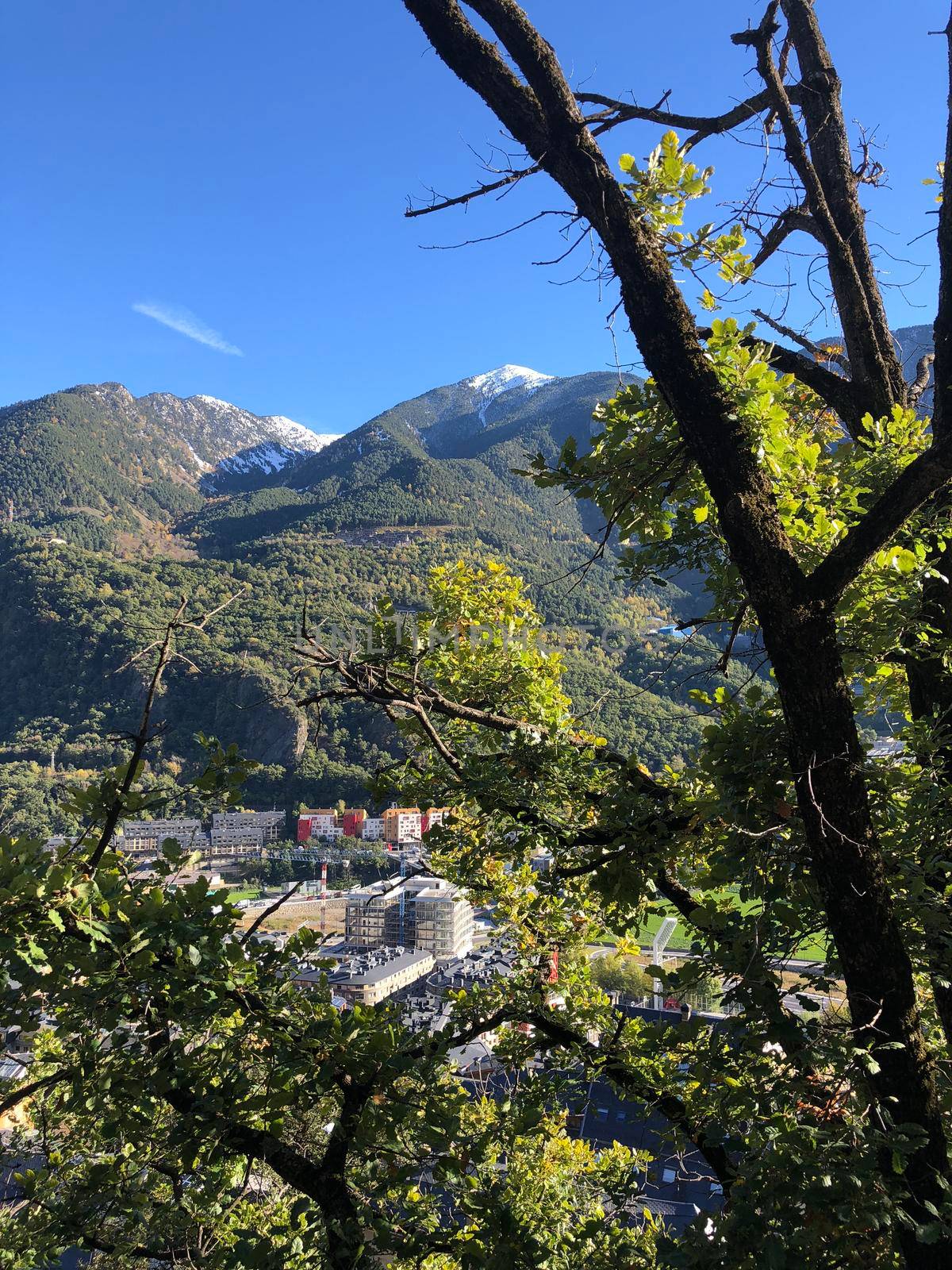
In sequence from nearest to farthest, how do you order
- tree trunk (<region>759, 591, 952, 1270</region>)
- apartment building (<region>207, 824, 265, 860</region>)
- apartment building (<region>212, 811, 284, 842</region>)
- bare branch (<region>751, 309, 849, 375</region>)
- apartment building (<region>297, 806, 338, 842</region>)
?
tree trunk (<region>759, 591, 952, 1270</region>), bare branch (<region>751, 309, 849, 375</region>), apartment building (<region>207, 824, 265, 860</region>), apartment building (<region>297, 806, 338, 842</region>), apartment building (<region>212, 811, 284, 842</region>)

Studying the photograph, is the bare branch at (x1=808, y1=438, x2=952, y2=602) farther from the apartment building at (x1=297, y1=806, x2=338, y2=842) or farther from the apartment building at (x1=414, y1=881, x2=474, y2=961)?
the apartment building at (x1=297, y1=806, x2=338, y2=842)

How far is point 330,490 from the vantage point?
6166 inches

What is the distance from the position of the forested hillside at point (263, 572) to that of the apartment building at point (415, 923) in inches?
423

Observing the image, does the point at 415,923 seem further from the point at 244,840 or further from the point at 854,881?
the point at 854,881

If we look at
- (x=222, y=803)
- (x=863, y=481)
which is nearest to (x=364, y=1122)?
(x=222, y=803)

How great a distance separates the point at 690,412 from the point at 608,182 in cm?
77

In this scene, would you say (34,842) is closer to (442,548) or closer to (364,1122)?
(364,1122)

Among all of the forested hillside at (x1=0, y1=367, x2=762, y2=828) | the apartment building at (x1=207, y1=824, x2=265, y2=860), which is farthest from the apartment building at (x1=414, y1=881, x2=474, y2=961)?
the apartment building at (x1=207, y1=824, x2=265, y2=860)

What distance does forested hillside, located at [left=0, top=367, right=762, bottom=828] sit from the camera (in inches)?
2357

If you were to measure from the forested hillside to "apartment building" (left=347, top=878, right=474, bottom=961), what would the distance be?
35.3ft

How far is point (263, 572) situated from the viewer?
104m

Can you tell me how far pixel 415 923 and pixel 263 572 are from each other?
6961cm

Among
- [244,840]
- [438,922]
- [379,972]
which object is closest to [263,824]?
[244,840]

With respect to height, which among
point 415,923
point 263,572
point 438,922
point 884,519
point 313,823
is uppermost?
point 263,572
